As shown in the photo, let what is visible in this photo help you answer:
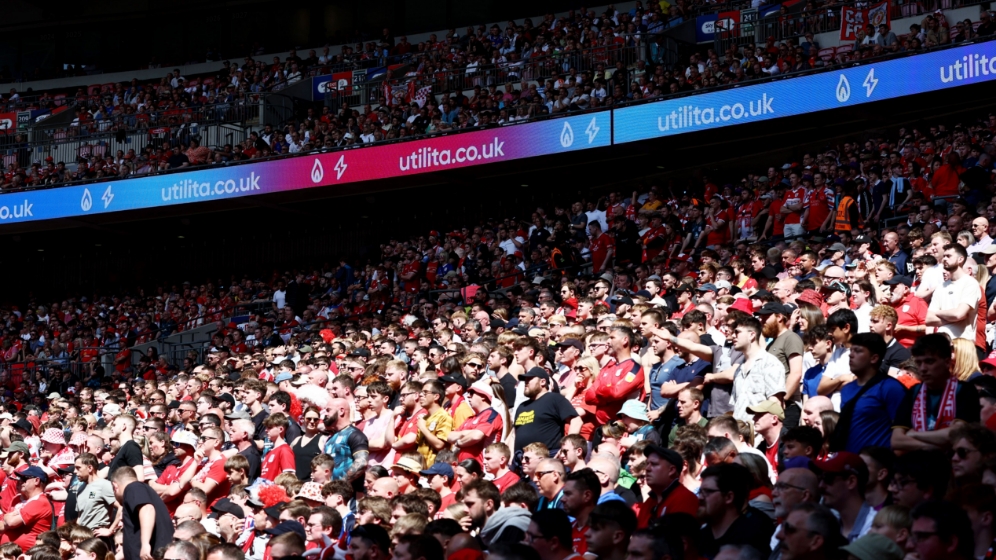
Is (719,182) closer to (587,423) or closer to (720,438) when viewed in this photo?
(587,423)

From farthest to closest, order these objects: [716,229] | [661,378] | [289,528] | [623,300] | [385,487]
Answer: [716,229], [623,300], [661,378], [385,487], [289,528]

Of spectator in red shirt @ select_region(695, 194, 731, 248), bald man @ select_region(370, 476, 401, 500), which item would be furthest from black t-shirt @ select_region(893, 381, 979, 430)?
spectator in red shirt @ select_region(695, 194, 731, 248)

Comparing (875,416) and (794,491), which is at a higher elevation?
(875,416)

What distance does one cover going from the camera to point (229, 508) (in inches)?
308

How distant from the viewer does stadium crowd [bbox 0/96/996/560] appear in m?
5.27

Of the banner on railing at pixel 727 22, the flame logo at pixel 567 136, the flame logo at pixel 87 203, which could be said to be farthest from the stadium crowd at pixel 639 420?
the flame logo at pixel 87 203

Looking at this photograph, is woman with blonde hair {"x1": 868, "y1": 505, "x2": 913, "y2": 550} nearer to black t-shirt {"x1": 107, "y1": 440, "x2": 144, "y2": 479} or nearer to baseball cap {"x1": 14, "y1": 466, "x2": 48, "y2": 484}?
black t-shirt {"x1": 107, "y1": 440, "x2": 144, "y2": 479}

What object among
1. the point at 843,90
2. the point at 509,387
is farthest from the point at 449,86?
the point at 509,387

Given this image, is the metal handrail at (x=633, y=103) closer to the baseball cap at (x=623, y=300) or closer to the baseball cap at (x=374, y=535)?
the baseball cap at (x=623, y=300)

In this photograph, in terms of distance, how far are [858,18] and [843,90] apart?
2.87m

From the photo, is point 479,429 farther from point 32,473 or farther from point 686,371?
point 32,473

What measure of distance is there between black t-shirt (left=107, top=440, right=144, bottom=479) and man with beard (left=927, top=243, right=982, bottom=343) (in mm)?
6248

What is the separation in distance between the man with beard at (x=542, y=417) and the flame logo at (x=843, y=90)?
11194 millimetres

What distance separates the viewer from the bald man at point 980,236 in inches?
415
